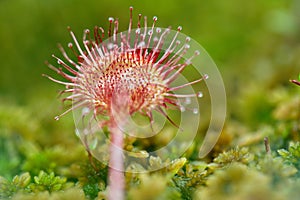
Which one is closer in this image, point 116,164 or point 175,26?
point 116,164

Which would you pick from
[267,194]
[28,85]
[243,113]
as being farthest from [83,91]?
[28,85]

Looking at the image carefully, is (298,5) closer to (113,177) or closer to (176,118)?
(176,118)

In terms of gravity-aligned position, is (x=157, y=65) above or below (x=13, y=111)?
above

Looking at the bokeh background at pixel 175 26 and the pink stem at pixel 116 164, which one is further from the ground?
the bokeh background at pixel 175 26

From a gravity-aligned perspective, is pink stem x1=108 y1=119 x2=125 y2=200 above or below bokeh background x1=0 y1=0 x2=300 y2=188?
below

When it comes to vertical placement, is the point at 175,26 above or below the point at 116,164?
above

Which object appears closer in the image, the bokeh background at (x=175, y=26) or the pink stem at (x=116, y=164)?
the pink stem at (x=116, y=164)

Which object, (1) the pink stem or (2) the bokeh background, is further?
(2) the bokeh background

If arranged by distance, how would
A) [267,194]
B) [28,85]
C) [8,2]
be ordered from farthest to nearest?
1. [8,2]
2. [28,85]
3. [267,194]
